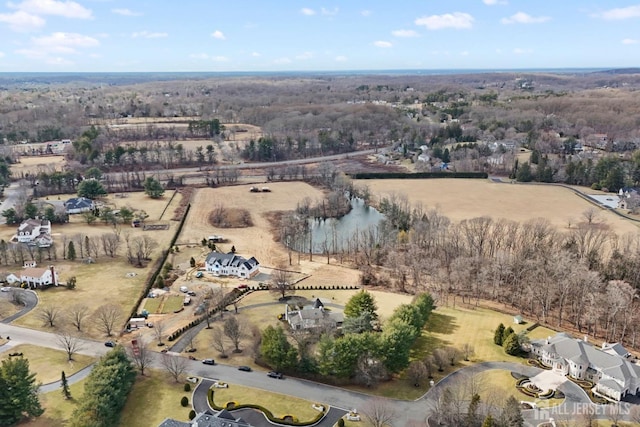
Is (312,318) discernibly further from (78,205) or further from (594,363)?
(78,205)

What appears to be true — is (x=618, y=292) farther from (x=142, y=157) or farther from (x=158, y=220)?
(x=142, y=157)

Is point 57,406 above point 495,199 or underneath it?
above

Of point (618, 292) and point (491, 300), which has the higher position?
point (618, 292)

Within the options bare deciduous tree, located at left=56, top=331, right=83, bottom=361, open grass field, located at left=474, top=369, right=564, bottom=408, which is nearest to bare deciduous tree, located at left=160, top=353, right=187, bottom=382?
bare deciduous tree, located at left=56, top=331, right=83, bottom=361

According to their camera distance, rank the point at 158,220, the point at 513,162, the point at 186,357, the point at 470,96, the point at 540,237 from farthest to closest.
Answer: the point at 470,96 → the point at 513,162 → the point at 158,220 → the point at 540,237 → the point at 186,357

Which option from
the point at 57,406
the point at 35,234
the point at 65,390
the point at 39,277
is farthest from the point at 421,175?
the point at 57,406

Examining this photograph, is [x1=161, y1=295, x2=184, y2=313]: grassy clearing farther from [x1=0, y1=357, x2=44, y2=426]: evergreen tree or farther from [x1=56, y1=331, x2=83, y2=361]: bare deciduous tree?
[x1=0, y1=357, x2=44, y2=426]: evergreen tree

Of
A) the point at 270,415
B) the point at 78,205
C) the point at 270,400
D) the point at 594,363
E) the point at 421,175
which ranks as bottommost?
the point at 270,400

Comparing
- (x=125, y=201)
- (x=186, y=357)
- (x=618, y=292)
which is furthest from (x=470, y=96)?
(x=186, y=357)
